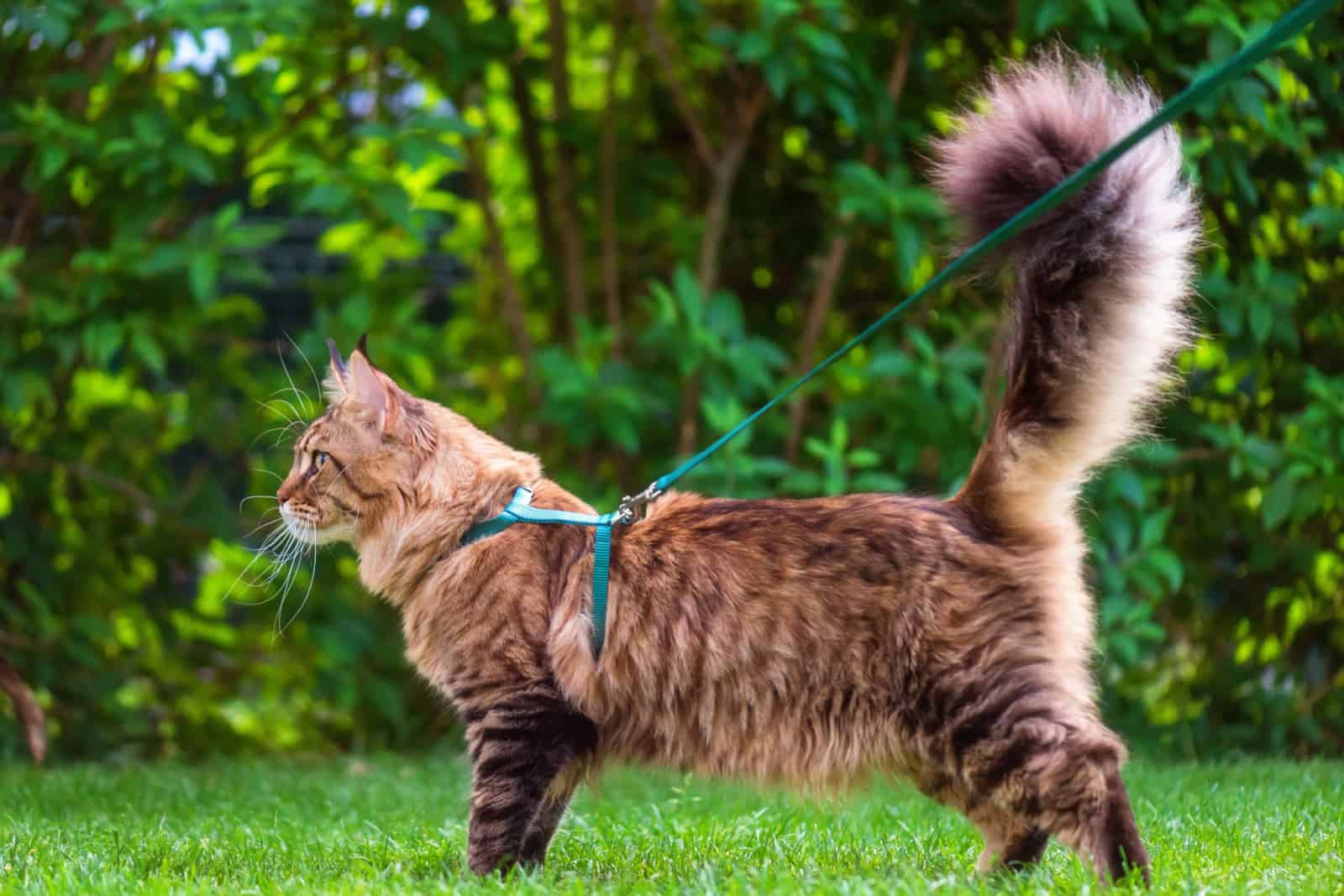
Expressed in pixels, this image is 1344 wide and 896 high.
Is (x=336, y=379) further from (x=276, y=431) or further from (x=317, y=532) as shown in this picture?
(x=276, y=431)

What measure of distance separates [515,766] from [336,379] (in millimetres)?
1122

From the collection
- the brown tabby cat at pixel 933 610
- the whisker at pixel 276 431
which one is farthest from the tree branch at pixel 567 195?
the brown tabby cat at pixel 933 610

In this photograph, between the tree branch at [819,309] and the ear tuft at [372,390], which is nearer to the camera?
the ear tuft at [372,390]

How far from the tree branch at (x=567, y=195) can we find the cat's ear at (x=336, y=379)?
2.68m

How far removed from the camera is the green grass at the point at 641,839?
2934 mm

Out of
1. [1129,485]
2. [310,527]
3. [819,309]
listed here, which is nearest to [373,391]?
[310,527]

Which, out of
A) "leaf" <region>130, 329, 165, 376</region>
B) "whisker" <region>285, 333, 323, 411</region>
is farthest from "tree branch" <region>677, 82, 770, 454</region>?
"leaf" <region>130, 329, 165, 376</region>

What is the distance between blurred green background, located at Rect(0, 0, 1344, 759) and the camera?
16.8ft

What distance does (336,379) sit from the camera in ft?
11.8

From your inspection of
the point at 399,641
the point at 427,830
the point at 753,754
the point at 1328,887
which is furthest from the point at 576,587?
the point at 399,641

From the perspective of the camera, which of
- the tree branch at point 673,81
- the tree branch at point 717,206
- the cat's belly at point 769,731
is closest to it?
the cat's belly at point 769,731

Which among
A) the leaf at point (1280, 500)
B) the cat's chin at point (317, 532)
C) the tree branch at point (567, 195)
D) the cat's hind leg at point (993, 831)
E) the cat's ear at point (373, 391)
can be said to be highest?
the tree branch at point (567, 195)

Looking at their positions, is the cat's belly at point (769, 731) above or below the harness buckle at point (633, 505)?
below

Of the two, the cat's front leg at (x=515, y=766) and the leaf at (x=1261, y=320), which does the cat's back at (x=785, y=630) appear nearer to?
the cat's front leg at (x=515, y=766)
